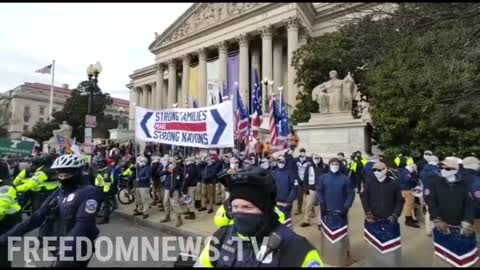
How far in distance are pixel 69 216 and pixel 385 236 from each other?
450 cm

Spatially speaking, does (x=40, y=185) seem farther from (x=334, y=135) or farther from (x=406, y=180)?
(x=334, y=135)

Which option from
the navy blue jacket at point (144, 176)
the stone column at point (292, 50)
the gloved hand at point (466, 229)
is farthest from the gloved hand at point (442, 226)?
the stone column at point (292, 50)

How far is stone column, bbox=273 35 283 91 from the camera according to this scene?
42003 millimetres

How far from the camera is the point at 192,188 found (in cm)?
1225

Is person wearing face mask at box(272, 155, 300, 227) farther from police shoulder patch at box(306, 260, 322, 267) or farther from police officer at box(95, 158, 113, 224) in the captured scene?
police shoulder patch at box(306, 260, 322, 267)

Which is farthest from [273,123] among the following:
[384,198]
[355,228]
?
[384,198]

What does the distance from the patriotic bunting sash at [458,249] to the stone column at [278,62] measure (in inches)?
1423

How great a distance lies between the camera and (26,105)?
81.9 m

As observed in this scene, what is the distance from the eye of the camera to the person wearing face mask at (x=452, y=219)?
5.40 m

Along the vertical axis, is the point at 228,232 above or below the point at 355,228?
above

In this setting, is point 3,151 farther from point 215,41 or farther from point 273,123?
point 215,41

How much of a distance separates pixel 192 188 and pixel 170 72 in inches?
1728

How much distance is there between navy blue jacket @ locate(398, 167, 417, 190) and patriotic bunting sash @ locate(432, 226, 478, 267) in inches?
189

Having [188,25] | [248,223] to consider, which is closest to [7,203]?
[248,223]
